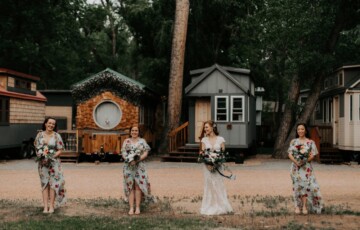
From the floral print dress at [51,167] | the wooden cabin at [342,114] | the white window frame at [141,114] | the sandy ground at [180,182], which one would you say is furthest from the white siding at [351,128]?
the floral print dress at [51,167]

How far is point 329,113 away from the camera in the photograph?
27.4 meters

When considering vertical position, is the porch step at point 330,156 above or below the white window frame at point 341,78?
below

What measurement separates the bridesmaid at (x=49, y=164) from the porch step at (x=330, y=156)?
16474 millimetres

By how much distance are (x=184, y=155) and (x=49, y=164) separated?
49.5ft

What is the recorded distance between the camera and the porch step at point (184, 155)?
24.2 meters

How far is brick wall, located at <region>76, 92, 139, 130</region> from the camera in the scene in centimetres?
2520

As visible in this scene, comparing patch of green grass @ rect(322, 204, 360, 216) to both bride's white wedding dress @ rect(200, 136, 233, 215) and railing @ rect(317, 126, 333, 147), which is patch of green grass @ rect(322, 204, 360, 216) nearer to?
bride's white wedding dress @ rect(200, 136, 233, 215)

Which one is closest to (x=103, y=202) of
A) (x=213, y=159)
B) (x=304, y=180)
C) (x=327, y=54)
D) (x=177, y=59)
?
(x=213, y=159)

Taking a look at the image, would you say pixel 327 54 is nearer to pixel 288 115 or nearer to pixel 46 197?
pixel 288 115

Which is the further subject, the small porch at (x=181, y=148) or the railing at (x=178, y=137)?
the railing at (x=178, y=137)

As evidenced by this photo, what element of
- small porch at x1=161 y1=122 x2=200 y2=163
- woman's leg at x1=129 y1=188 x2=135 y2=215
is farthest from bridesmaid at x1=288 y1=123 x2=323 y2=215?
small porch at x1=161 y1=122 x2=200 y2=163

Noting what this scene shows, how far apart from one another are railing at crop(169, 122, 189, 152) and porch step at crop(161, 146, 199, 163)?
98cm

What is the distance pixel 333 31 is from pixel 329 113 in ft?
14.0

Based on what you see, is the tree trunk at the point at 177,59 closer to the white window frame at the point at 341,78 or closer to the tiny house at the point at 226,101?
the tiny house at the point at 226,101
